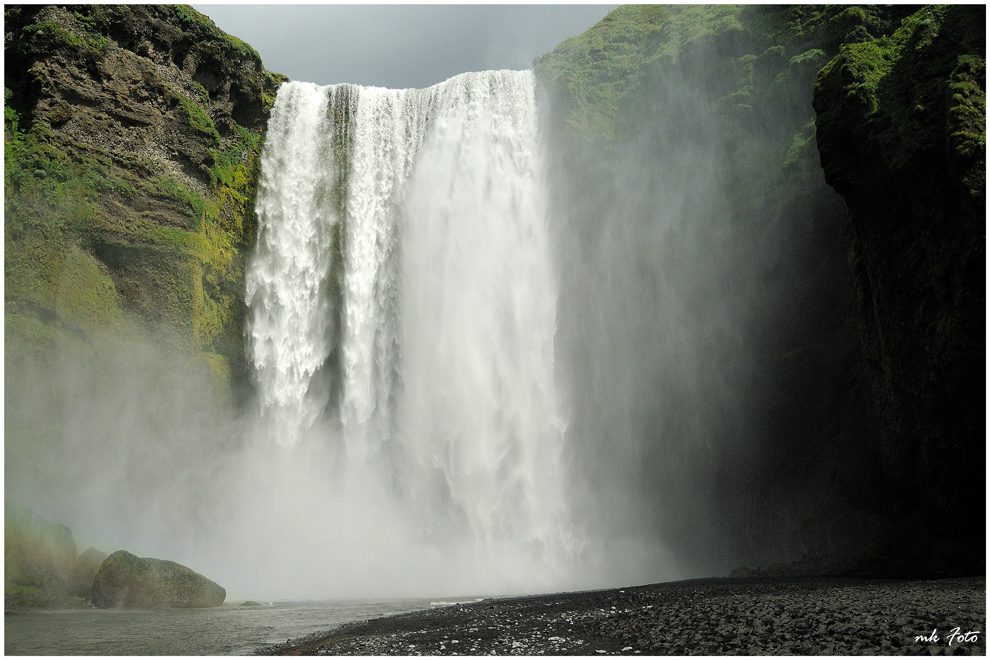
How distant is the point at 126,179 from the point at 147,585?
44.5 feet

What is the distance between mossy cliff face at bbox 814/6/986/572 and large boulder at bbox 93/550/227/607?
14.6m

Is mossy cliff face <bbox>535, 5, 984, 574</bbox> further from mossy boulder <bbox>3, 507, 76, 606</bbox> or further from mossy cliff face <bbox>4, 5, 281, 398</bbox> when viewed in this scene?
mossy boulder <bbox>3, 507, 76, 606</bbox>

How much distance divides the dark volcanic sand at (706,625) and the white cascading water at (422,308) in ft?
32.6

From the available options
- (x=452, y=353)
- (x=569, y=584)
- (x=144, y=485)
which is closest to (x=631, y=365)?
(x=452, y=353)

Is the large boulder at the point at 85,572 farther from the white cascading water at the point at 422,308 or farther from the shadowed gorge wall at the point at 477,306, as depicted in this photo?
the white cascading water at the point at 422,308

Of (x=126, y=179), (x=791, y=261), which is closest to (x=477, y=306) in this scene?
(x=791, y=261)

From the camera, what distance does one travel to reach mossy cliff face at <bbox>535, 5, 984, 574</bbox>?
12492 millimetres

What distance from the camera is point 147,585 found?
543 inches

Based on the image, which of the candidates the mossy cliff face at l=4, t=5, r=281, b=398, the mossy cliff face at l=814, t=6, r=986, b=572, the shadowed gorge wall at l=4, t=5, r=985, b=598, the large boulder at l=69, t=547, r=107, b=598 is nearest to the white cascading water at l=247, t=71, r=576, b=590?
the shadowed gorge wall at l=4, t=5, r=985, b=598

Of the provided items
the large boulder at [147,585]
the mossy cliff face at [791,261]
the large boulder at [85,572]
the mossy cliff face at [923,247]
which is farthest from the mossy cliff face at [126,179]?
the mossy cliff face at [923,247]

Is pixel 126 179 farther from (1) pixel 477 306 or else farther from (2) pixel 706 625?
(2) pixel 706 625

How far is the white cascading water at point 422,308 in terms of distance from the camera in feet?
69.3

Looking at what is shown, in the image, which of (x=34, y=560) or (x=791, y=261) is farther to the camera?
(x=791, y=261)

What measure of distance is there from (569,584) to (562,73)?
18705 mm
